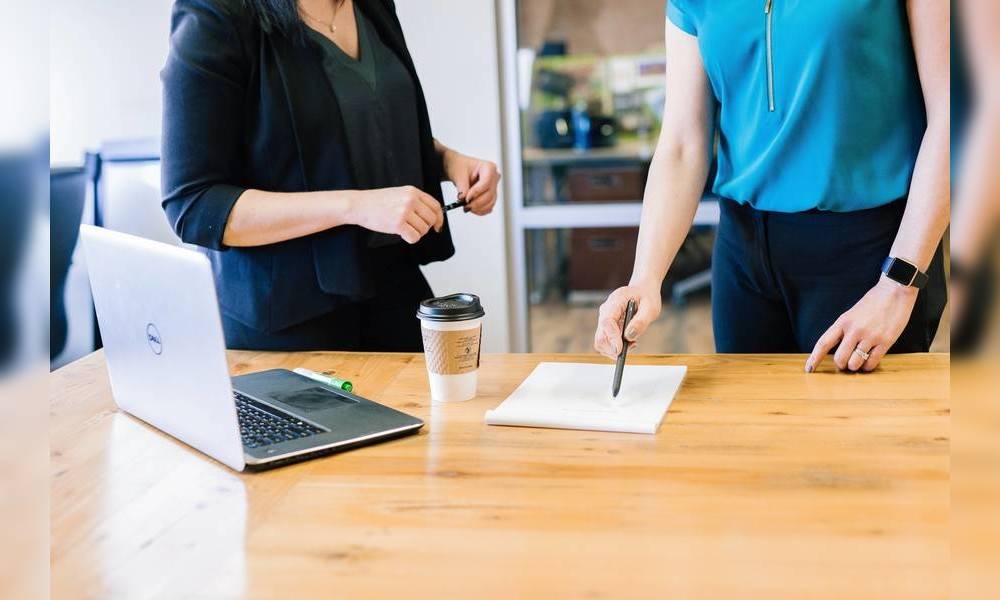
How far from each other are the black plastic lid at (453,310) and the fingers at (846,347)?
1.68ft

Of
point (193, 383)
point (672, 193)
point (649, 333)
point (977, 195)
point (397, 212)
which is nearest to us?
point (977, 195)

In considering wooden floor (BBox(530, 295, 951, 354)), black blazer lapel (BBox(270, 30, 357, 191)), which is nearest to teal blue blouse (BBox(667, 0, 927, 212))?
black blazer lapel (BBox(270, 30, 357, 191))

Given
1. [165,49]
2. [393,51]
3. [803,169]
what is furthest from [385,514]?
[165,49]

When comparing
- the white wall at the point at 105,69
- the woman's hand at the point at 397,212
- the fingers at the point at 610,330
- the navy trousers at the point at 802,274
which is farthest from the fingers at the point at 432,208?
the white wall at the point at 105,69

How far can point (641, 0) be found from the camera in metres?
3.46

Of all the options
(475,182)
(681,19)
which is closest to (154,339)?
(475,182)

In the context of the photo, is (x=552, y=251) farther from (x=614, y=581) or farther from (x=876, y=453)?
(x=614, y=581)

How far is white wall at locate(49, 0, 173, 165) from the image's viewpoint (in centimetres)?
357

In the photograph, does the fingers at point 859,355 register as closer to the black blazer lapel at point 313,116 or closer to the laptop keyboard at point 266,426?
the laptop keyboard at point 266,426

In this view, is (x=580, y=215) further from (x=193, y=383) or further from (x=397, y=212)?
(x=193, y=383)

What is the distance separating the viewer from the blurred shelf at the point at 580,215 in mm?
3521

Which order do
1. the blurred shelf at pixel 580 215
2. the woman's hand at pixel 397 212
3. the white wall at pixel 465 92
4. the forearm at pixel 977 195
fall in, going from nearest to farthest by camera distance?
the forearm at pixel 977 195, the woman's hand at pixel 397 212, the white wall at pixel 465 92, the blurred shelf at pixel 580 215

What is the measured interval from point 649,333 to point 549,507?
2986mm

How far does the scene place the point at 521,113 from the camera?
3502mm
